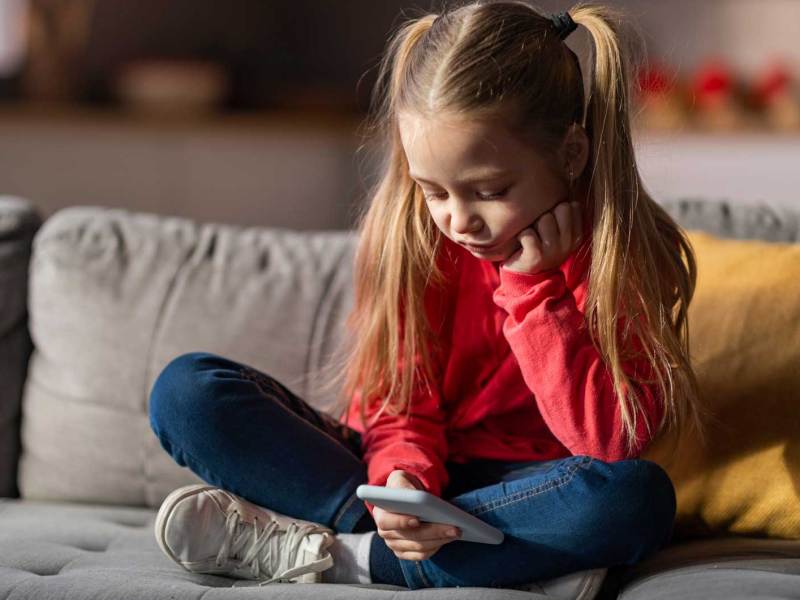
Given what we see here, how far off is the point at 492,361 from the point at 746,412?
31cm

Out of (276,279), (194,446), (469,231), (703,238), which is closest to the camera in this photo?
(469,231)

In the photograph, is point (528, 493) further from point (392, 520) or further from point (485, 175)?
point (485, 175)

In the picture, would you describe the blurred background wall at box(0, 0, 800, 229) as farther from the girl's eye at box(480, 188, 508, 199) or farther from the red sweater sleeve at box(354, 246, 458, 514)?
the girl's eye at box(480, 188, 508, 199)

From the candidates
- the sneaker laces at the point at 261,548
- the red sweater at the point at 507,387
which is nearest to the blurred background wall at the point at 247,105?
the red sweater at the point at 507,387

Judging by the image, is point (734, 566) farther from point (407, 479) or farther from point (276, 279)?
point (276, 279)

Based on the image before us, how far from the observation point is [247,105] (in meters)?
4.02

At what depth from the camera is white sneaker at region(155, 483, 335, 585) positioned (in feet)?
4.18

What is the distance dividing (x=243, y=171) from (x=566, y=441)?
8.39 ft

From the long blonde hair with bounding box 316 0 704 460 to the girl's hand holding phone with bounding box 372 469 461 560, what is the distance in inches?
8.4

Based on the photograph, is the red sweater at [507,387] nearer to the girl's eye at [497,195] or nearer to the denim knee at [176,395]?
the girl's eye at [497,195]

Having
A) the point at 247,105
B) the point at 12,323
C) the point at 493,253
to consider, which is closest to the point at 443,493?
the point at 493,253

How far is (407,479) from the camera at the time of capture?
4.23ft

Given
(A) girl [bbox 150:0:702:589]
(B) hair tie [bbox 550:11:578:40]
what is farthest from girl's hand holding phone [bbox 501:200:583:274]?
(B) hair tie [bbox 550:11:578:40]

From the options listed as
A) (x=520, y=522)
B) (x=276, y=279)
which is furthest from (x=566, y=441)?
(x=276, y=279)
